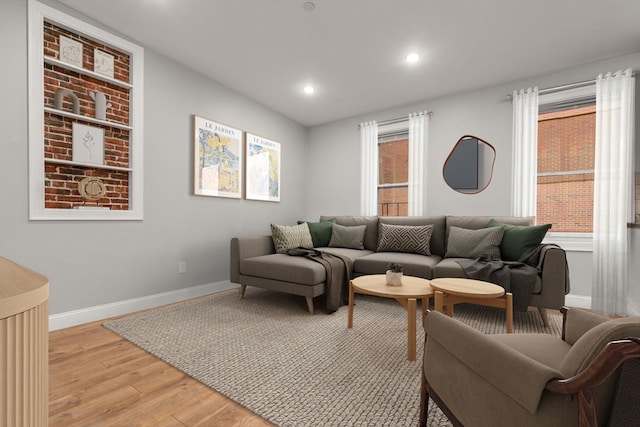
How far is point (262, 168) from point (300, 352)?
283 cm

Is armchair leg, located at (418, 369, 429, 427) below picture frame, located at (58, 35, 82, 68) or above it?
below

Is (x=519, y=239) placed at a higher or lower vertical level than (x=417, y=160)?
lower

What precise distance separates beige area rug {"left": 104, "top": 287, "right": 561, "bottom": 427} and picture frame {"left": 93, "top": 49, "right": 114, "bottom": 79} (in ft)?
7.11

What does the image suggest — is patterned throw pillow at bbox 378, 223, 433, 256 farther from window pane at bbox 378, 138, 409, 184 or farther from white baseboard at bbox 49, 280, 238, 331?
white baseboard at bbox 49, 280, 238, 331

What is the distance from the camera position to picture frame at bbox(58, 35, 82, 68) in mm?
2422

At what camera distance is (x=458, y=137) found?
386cm

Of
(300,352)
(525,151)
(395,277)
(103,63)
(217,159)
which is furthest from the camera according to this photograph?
(217,159)

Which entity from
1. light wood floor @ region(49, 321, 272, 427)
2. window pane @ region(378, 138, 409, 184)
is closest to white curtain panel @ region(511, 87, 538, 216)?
window pane @ region(378, 138, 409, 184)

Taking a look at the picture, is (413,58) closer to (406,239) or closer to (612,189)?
(406,239)

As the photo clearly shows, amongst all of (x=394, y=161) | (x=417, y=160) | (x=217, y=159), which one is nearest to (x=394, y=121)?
(x=394, y=161)

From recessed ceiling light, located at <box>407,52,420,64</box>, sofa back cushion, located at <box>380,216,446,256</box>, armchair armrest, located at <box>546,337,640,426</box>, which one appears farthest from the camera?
sofa back cushion, located at <box>380,216,446,256</box>

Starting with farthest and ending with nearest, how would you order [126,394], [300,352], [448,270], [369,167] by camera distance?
[369,167] < [448,270] < [300,352] < [126,394]

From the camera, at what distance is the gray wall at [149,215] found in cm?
216

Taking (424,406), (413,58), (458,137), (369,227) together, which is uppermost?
(413,58)
